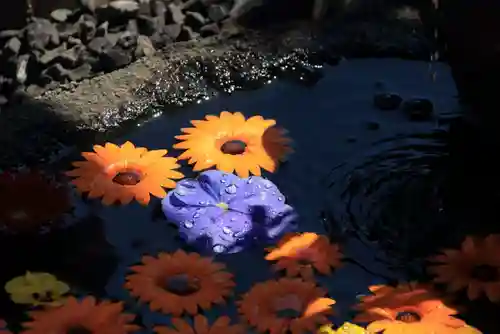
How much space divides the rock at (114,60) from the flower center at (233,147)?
1.45 ft

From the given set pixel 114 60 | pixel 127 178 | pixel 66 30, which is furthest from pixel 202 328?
pixel 66 30

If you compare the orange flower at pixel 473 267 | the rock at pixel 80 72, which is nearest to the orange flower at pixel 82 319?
the orange flower at pixel 473 267

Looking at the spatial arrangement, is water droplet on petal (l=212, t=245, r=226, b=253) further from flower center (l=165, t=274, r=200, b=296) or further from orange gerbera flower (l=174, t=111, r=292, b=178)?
orange gerbera flower (l=174, t=111, r=292, b=178)

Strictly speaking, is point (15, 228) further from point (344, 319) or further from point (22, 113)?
point (344, 319)

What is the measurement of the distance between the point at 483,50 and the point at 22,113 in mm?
900

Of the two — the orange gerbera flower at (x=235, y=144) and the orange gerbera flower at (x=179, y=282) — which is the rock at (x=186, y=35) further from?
the orange gerbera flower at (x=179, y=282)

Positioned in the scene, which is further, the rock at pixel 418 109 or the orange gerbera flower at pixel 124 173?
the rock at pixel 418 109

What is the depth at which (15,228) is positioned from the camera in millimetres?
1825

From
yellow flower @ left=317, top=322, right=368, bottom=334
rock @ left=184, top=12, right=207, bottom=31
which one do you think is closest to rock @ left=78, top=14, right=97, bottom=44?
rock @ left=184, top=12, right=207, bottom=31

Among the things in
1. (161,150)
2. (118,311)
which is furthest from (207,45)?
(118,311)

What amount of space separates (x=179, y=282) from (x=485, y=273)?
51cm

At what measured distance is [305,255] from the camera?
69.4 inches

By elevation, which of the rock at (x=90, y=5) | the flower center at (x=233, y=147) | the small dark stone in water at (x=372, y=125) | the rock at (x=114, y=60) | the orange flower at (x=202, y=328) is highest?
the rock at (x=90, y=5)

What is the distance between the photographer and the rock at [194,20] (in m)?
2.52
